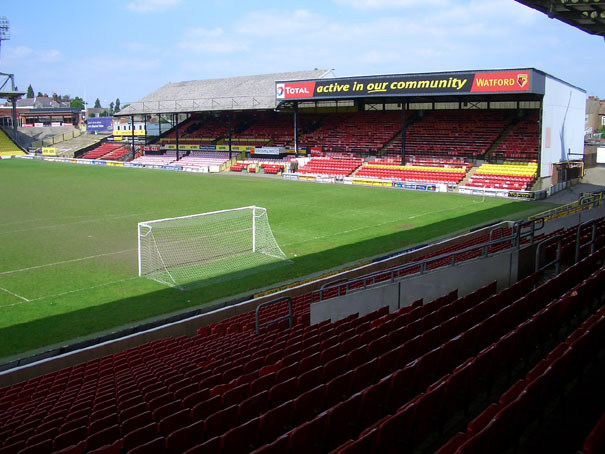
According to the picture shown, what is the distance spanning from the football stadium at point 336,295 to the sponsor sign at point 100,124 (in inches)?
1364

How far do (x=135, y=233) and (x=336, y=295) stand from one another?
14.1 metres

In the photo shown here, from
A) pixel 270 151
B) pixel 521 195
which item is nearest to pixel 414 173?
pixel 521 195

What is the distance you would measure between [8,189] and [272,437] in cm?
4341

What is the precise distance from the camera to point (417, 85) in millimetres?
43500

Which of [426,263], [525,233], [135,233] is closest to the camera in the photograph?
[426,263]

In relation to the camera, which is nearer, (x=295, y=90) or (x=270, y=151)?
(x=295, y=90)

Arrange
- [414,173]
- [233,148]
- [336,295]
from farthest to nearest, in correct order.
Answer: [233,148]
[414,173]
[336,295]

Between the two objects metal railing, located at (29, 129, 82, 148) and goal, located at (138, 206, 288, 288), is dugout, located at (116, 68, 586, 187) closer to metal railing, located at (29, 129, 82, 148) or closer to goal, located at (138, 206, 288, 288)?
goal, located at (138, 206, 288, 288)

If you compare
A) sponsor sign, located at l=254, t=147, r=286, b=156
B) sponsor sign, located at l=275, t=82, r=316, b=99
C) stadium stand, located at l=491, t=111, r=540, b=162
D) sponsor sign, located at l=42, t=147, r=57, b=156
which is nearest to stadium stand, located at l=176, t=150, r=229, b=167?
sponsor sign, located at l=254, t=147, r=286, b=156

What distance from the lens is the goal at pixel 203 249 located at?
63.8 ft

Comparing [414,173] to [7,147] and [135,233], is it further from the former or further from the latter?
[7,147]

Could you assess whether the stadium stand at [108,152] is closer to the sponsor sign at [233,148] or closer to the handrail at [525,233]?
the sponsor sign at [233,148]

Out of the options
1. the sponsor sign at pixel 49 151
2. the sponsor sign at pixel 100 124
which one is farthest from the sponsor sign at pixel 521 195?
the sponsor sign at pixel 100 124

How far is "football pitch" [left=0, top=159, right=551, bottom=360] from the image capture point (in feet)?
51.2
